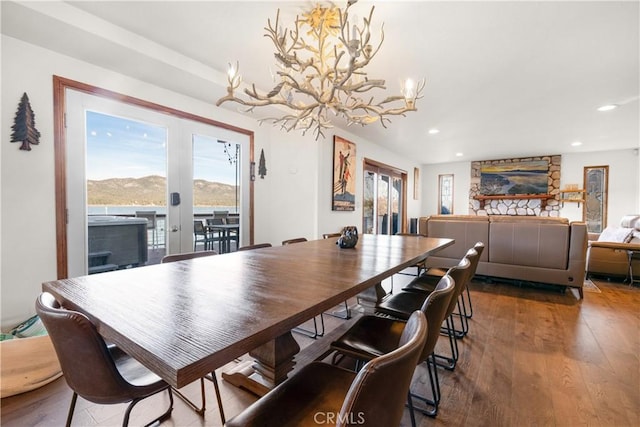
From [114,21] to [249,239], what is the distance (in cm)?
272

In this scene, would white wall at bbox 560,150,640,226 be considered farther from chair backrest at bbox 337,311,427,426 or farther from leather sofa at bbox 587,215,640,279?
chair backrest at bbox 337,311,427,426

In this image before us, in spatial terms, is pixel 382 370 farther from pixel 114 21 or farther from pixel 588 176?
pixel 588 176

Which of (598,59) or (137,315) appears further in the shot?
(598,59)

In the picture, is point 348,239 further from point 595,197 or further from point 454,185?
point 595,197

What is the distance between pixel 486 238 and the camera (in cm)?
409

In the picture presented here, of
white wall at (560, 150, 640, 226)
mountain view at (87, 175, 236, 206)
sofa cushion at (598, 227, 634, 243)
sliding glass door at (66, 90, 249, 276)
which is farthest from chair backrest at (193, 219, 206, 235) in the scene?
white wall at (560, 150, 640, 226)

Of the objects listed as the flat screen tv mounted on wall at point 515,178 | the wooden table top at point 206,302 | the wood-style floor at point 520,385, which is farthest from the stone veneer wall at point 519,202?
the wooden table top at point 206,302

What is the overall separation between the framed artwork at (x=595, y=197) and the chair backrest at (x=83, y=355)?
944 cm

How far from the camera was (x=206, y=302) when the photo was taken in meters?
1.00

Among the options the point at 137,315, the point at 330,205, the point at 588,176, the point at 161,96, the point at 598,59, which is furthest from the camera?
the point at 588,176

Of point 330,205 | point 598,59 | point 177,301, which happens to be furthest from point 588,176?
point 177,301

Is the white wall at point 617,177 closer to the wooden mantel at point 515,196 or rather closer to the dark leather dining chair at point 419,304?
the wooden mantel at point 515,196

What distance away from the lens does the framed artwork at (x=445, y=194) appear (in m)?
8.82

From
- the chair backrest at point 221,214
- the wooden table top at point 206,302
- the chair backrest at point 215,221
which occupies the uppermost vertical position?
the chair backrest at point 221,214
